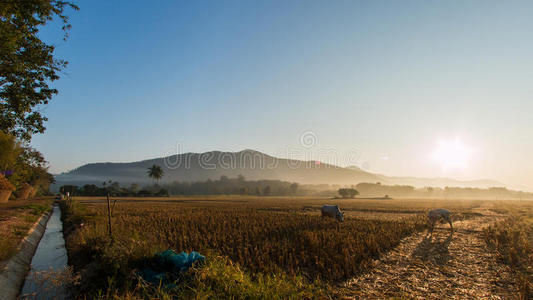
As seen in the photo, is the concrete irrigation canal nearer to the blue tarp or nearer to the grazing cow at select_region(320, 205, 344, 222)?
the blue tarp

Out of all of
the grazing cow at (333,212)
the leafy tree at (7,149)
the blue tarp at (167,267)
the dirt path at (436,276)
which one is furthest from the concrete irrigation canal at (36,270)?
the leafy tree at (7,149)

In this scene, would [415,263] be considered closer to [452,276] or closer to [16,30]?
[452,276]

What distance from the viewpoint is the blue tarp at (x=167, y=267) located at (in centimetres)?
639

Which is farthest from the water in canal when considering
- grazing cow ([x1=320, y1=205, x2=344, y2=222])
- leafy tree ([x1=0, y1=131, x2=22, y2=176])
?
leafy tree ([x1=0, y1=131, x2=22, y2=176])

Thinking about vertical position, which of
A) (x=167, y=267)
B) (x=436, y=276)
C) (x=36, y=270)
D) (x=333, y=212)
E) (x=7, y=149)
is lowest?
(x=36, y=270)

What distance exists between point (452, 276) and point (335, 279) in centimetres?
415

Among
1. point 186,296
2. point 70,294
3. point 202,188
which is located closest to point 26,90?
point 70,294

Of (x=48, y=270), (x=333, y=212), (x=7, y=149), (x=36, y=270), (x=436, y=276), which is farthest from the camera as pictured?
(x=7, y=149)

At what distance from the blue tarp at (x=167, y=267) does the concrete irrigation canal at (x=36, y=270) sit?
265 cm

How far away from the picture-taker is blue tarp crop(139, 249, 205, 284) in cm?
639

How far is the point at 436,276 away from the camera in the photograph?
330 inches

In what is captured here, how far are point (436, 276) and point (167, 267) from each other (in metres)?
8.60

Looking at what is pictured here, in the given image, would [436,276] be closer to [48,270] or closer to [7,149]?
[48,270]

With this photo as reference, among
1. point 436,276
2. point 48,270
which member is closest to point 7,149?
point 48,270
